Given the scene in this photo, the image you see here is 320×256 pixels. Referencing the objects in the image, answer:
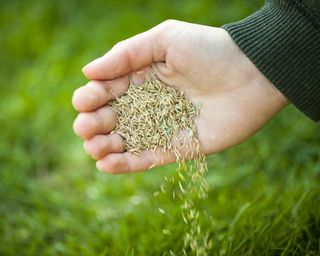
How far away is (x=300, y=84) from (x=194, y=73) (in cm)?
51

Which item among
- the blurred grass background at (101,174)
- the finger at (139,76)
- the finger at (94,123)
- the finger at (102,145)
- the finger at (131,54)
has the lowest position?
the blurred grass background at (101,174)

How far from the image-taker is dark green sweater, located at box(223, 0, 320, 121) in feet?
7.22

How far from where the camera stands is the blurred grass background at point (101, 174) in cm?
247

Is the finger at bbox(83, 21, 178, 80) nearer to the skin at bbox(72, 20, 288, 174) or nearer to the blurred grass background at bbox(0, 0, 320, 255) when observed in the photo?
the skin at bbox(72, 20, 288, 174)

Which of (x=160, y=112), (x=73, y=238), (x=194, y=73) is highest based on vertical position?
(x=194, y=73)

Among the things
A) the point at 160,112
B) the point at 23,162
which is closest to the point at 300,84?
the point at 160,112

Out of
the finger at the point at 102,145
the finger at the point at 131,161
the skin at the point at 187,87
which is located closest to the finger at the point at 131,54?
the skin at the point at 187,87

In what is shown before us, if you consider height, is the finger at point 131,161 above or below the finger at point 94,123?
below

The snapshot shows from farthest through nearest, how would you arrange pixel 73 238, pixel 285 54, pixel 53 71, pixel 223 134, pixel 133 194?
pixel 53 71
pixel 133 194
pixel 73 238
pixel 223 134
pixel 285 54

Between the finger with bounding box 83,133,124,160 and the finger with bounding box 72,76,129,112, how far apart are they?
0.15 meters

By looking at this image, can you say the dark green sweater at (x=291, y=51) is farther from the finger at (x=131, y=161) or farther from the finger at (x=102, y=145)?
the finger at (x=102, y=145)

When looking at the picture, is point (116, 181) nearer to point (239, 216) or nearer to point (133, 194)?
point (133, 194)

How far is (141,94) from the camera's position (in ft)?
7.97

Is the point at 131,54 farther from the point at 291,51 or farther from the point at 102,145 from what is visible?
the point at 291,51
